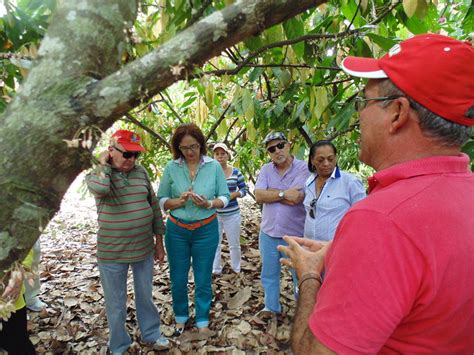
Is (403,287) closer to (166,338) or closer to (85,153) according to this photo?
(85,153)

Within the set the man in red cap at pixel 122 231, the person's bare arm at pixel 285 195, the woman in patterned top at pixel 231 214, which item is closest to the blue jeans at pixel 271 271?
the person's bare arm at pixel 285 195

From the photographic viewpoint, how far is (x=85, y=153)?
2.19 feet

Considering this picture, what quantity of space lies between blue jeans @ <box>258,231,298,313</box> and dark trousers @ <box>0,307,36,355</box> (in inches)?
67.0

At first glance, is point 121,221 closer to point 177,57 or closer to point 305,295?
point 305,295

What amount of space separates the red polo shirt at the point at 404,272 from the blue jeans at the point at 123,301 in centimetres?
182

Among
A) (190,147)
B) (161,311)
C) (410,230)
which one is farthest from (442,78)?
(161,311)

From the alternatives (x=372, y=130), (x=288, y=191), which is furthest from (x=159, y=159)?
(x=372, y=130)

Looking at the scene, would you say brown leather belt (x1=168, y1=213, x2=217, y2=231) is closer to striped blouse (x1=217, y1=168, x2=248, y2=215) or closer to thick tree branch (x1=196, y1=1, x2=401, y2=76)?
striped blouse (x1=217, y1=168, x2=248, y2=215)

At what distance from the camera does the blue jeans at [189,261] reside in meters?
2.62

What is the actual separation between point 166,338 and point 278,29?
225 cm

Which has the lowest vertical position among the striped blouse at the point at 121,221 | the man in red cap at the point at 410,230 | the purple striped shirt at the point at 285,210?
the purple striped shirt at the point at 285,210

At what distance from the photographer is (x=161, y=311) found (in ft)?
9.78

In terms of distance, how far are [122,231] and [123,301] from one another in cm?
49

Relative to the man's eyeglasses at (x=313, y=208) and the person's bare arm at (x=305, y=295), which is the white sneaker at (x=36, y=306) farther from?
the person's bare arm at (x=305, y=295)
